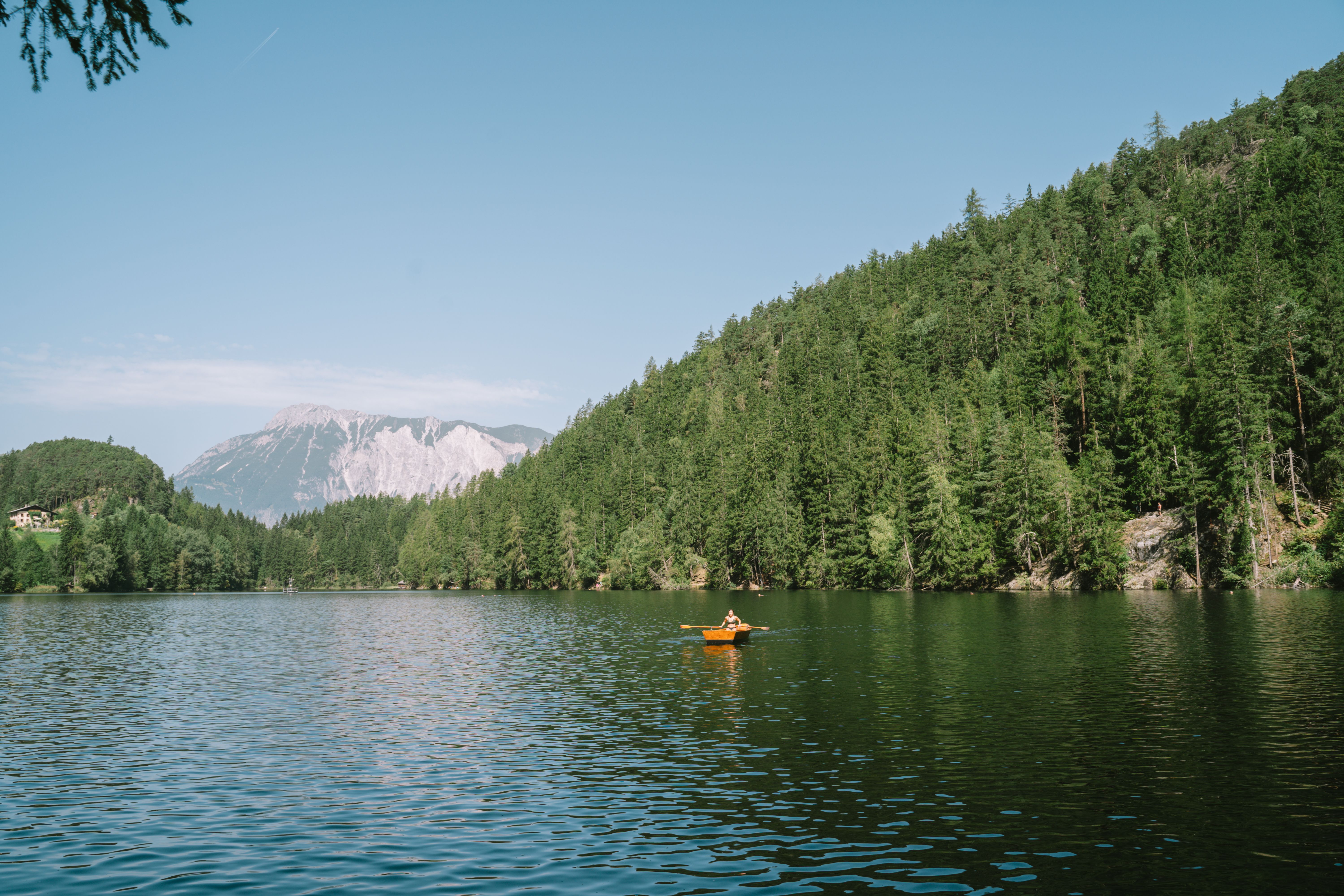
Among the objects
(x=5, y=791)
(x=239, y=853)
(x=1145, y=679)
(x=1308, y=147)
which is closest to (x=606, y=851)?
(x=239, y=853)

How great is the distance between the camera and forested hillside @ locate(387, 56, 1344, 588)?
96625mm

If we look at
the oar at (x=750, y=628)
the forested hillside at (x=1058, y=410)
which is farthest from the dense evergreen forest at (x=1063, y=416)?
the oar at (x=750, y=628)

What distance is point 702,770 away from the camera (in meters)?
23.3

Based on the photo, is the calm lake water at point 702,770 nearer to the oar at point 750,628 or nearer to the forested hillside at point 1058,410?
the oar at point 750,628

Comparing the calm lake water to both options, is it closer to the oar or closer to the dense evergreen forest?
the oar

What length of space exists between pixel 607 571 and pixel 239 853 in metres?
162

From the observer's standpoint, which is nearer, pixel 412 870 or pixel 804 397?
pixel 412 870

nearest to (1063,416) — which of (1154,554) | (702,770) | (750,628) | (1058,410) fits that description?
(1058,410)

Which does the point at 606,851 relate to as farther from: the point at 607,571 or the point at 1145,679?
the point at 607,571

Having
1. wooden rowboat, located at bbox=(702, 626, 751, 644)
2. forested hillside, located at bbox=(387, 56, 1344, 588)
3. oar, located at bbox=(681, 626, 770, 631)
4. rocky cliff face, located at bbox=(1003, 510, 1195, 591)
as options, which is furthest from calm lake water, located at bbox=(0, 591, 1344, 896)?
forested hillside, located at bbox=(387, 56, 1344, 588)

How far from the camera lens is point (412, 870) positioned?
1598 cm

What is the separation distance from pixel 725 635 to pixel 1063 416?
87385 mm

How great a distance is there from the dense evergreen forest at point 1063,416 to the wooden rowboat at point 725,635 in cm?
6301

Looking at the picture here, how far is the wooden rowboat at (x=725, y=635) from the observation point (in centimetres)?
5416
